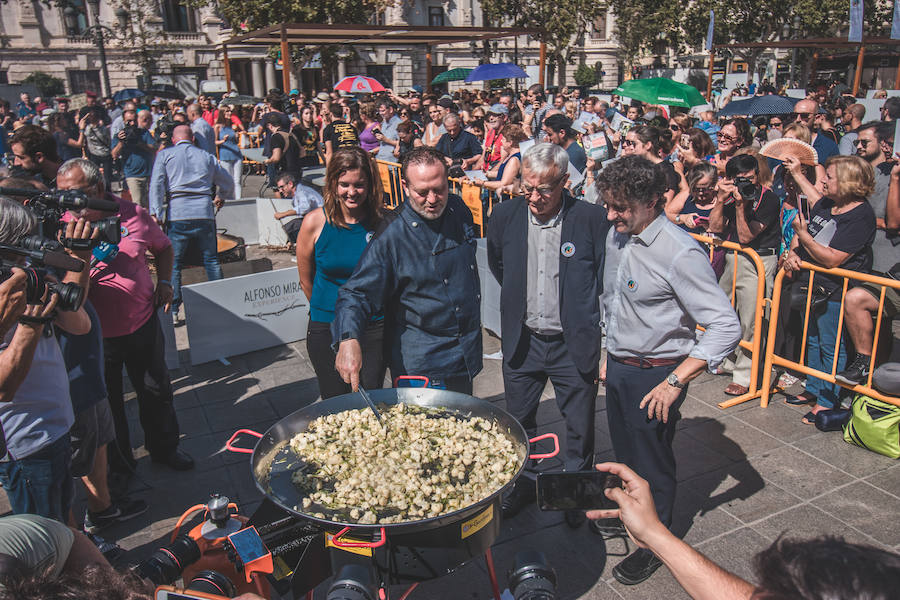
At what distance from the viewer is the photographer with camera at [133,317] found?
4.08 m

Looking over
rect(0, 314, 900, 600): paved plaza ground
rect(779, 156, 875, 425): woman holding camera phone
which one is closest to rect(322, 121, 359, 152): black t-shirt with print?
rect(0, 314, 900, 600): paved plaza ground

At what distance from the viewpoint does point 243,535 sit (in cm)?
249

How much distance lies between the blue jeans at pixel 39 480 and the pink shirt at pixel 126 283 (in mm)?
1191

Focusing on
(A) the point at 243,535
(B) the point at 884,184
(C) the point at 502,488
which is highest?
(B) the point at 884,184

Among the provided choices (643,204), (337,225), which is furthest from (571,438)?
(337,225)

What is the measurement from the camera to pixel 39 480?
2.98 m

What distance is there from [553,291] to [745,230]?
8.21ft

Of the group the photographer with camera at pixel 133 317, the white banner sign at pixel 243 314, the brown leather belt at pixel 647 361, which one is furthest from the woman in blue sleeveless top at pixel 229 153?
the brown leather belt at pixel 647 361

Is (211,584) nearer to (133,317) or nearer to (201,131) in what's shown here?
(133,317)

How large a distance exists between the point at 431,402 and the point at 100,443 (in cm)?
198

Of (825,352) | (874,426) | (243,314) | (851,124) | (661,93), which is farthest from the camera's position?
(661,93)

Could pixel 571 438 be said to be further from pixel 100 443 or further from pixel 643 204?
pixel 100 443

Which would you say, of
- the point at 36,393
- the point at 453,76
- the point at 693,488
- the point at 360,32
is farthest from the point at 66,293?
the point at 453,76

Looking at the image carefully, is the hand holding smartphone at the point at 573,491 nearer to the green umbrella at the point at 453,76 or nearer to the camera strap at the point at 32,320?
the camera strap at the point at 32,320
